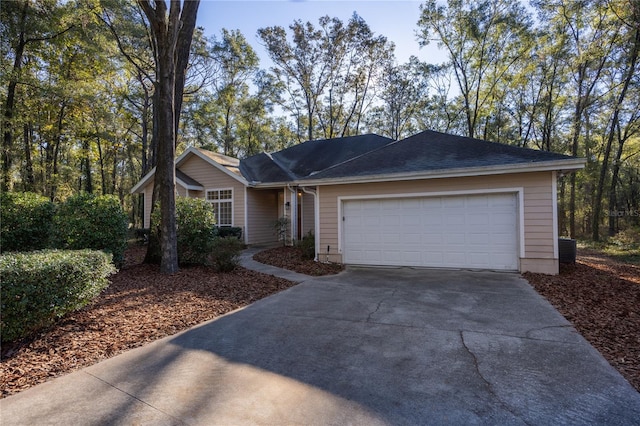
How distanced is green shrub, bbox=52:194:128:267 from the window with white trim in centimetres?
666

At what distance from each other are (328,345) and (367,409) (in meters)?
1.24

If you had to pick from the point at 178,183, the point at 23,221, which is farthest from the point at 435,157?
the point at 23,221

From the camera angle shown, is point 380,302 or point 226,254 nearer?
point 380,302

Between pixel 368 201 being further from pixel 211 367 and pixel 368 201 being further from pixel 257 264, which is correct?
pixel 211 367

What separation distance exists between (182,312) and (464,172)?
22.4ft

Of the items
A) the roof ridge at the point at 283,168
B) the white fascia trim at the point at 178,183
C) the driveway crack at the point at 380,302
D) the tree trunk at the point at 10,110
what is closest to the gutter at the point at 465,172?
the driveway crack at the point at 380,302

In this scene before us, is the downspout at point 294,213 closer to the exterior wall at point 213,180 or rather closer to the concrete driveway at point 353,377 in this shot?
the exterior wall at point 213,180

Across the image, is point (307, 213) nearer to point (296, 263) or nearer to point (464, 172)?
point (296, 263)

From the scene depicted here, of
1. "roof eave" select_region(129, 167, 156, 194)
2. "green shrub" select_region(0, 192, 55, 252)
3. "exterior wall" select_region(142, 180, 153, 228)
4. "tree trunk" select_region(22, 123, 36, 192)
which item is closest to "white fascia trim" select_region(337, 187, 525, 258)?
"green shrub" select_region(0, 192, 55, 252)

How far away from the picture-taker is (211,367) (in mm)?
3156

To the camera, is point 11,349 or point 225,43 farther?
point 225,43

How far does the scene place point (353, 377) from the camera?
2.93 m

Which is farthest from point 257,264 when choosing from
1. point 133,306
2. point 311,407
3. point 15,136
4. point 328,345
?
point 15,136

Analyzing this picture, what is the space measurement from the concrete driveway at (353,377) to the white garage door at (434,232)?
318 cm
